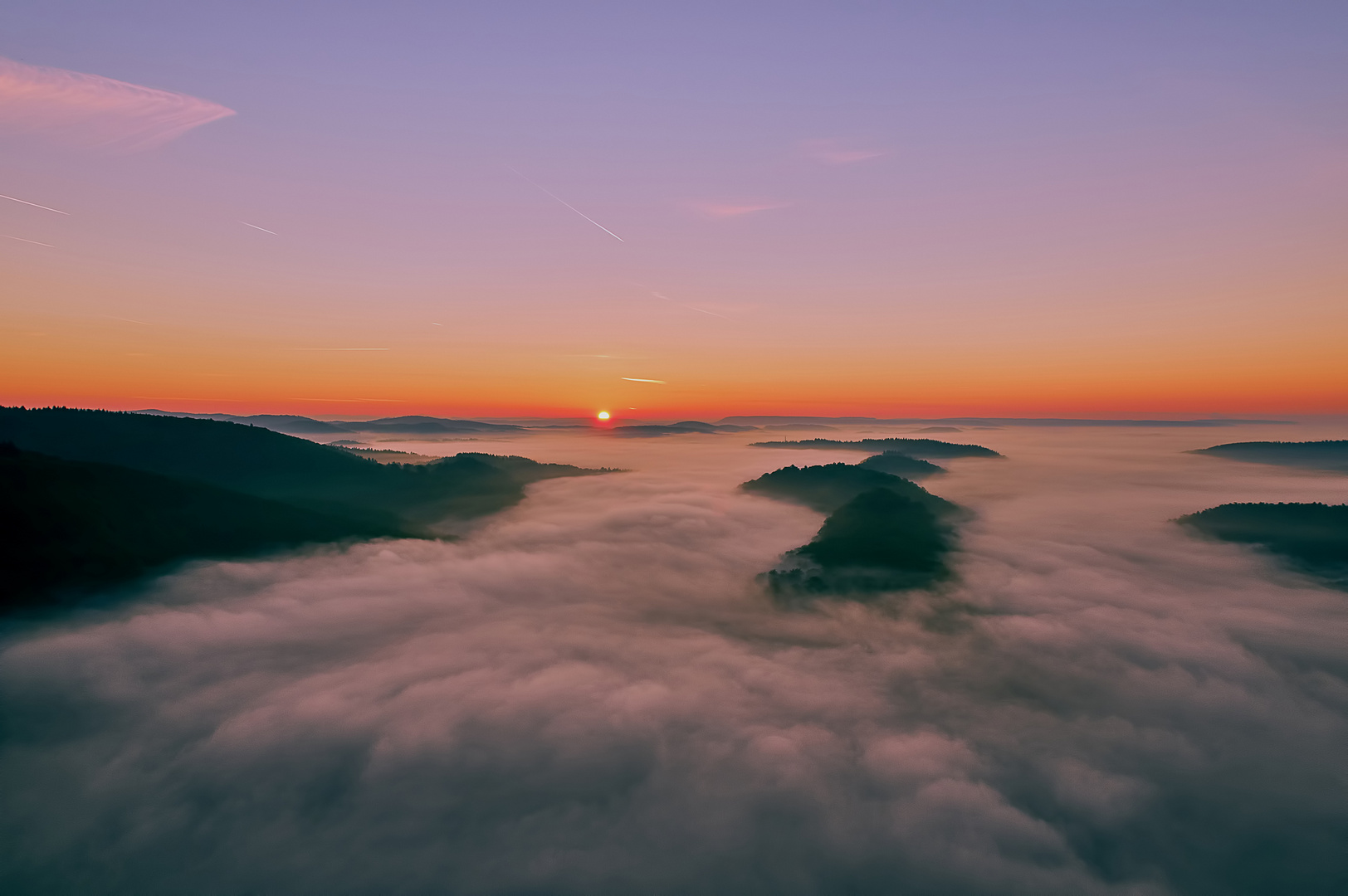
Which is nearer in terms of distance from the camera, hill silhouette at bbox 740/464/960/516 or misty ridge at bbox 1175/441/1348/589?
misty ridge at bbox 1175/441/1348/589

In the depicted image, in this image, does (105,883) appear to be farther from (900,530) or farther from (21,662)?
(900,530)

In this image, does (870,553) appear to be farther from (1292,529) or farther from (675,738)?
(1292,529)

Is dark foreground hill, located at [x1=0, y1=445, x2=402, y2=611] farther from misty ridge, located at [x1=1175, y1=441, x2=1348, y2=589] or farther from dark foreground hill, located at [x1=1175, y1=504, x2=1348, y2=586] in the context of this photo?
dark foreground hill, located at [x1=1175, y1=504, x2=1348, y2=586]

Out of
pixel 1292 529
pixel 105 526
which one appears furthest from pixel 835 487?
pixel 105 526

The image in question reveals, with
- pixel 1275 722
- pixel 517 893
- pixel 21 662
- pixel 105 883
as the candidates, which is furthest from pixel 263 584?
pixel 1275 722

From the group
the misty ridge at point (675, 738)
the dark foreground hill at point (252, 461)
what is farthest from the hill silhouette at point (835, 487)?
the dark foreground hill at point (252, 461)

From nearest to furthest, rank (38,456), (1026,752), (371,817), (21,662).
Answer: (371,817)
(1026,752)
(21,662)
(38,456)

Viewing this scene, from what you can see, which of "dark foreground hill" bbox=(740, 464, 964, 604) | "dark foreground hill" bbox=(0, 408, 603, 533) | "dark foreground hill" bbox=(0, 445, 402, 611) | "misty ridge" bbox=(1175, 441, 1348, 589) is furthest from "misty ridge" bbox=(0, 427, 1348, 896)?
"dark foreground hill" bbox=(0, 408, 603, 533)
